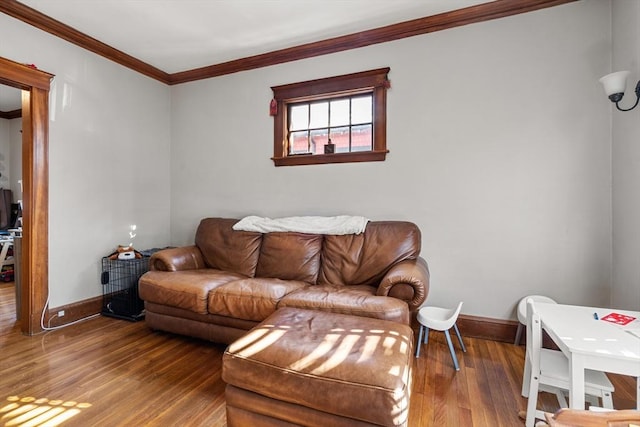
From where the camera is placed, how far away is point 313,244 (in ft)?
8.96

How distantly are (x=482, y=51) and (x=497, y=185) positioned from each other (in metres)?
1.13

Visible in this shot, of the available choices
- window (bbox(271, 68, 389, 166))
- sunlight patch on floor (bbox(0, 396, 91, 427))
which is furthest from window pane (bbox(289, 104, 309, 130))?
sunlight patch on floor (bbox(0, 396, 91, 427))

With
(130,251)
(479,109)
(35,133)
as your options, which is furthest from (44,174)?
(479,109)

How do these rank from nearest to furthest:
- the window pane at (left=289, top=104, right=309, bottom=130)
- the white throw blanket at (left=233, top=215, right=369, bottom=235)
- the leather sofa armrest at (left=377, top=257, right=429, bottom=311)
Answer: the leather sofa armrest at (left=377, top=257, right=429, bottom=311)
the white throw blanket at (left=233, top=215, right=369, bottom=235)
the window pane at (left=289, top=104, right=309, bottom=130)

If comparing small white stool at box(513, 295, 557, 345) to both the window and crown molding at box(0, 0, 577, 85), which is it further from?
crown molding at box(0, 0, 577, 85)

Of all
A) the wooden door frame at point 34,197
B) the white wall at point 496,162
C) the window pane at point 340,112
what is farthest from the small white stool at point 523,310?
the wooden door frame at point 34,197

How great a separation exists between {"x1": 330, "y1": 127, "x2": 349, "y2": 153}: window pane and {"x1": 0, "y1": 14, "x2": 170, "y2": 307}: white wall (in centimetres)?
223

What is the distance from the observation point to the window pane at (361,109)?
9.66ft

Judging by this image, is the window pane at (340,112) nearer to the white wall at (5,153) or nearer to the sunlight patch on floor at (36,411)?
the sunlight patch on floor at (36,411)

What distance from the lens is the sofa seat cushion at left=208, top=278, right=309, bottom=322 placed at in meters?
2.12

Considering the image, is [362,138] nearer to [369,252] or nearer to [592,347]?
[369,252]

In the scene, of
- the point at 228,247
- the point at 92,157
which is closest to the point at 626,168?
the point at 228,247

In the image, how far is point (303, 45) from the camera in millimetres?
3043

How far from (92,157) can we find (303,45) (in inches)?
94.5
